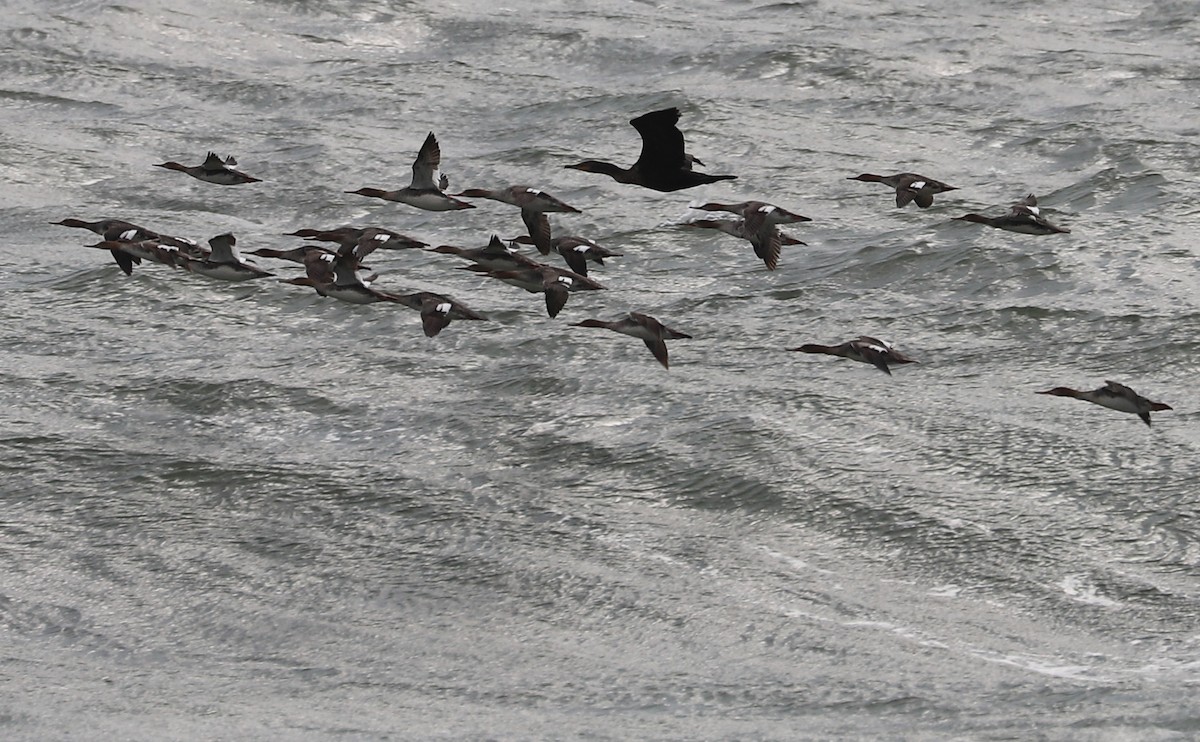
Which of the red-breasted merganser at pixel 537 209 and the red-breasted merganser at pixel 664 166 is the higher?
the red-breasted merganser at pixel 664 166

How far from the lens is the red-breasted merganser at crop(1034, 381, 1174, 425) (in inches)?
760

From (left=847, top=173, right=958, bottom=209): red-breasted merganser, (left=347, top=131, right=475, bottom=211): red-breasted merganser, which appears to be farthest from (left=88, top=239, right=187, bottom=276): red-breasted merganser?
(left=847, top=173, right=958, bottom=209): red-breasted merganser

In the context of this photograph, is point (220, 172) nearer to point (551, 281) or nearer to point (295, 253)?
point (295, 253)

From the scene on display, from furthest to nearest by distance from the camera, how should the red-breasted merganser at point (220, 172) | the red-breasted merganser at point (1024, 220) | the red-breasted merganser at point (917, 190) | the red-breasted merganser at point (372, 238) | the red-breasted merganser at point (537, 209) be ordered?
the red-breasted merganser at point (220, 172) → the red-breasted merganser at point (1024, 220) → the red-breasted merganser at point (917, 190) → the red-breasted merganser at point (372, 238) → the red-breasted merganser at point (537, 209)

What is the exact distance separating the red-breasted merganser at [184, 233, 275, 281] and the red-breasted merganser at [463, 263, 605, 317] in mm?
2408

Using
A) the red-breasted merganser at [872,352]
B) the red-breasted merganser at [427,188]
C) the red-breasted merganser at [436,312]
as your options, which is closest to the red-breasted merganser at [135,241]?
the red-breasted merganser at [427,188]

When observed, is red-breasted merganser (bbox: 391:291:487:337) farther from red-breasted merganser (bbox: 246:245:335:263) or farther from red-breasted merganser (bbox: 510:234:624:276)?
red-breasted merganser (bbox: 246:245:335:263)

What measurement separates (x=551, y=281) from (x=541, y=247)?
3.49 feet

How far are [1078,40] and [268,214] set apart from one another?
14959 mm

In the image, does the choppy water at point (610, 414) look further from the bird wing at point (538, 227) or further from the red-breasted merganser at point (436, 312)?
the bird wing at point (538, 227)

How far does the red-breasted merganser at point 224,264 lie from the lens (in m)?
22.0

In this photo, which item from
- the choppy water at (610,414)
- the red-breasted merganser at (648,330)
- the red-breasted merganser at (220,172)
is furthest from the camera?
the red-breasted merganser at (220,172)

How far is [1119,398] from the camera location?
19594mm

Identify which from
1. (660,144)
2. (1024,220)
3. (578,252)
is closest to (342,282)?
(578,252)
